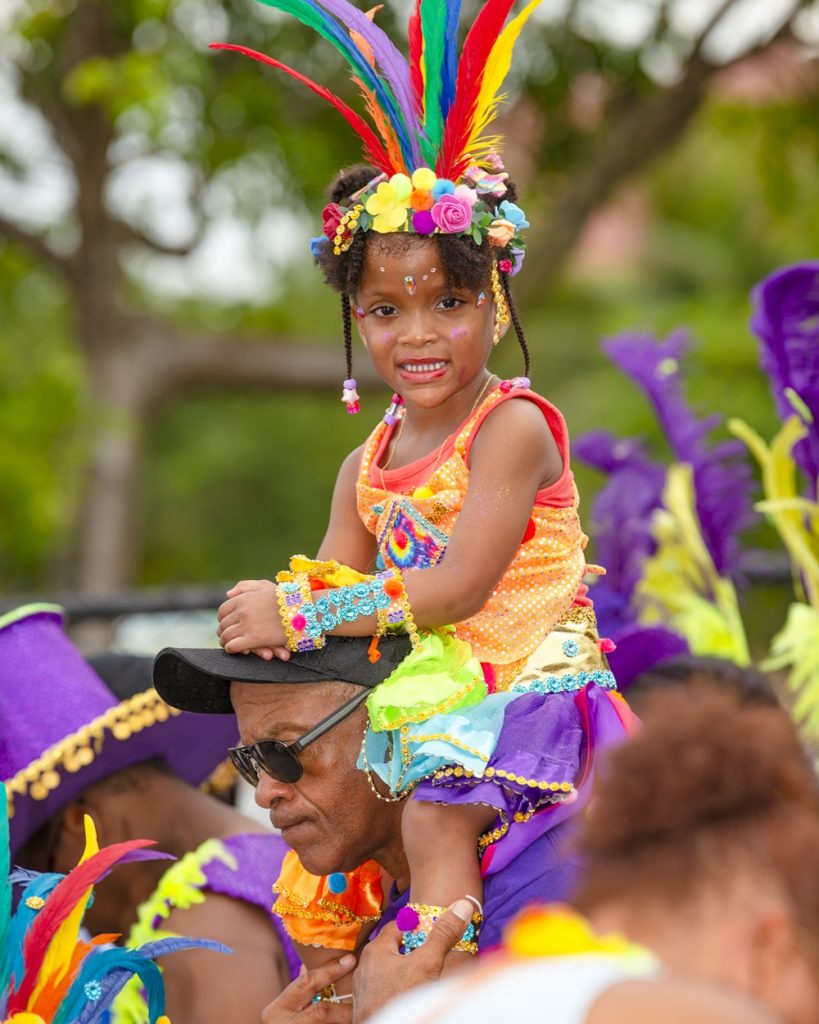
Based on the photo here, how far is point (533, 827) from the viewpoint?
232 cm

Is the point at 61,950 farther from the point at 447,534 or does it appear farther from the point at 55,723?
the point at 447,534

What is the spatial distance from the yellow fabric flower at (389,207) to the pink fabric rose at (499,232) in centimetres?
14

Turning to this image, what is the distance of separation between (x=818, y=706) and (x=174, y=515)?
15272mm

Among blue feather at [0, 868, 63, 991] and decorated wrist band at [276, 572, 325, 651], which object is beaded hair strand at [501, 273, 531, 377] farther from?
blue feather at [0, 868, 63, 991]

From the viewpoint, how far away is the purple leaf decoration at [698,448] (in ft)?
13.7

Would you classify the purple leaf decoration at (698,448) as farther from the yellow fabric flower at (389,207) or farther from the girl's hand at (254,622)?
the girl's hand at (254,622)

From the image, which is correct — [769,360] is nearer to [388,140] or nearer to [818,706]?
[818,706]

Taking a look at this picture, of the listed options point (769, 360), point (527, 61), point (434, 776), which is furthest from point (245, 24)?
point (434, 776)

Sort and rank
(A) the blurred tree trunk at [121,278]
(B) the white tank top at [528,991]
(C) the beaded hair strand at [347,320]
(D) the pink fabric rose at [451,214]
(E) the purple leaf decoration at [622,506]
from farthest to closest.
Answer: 1. (A) the blurred tree trunk at [121,278]
2. (E) the purple leaf decoration at [622,506]
3. (C) the beaded hair strand at [347,320]
4. (D) the pink fabric rose at [451,214]
5. (B) the white tank top at [528,991]

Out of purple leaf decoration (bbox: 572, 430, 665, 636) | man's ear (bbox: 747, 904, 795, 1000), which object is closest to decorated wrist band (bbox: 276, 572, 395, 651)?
man's ear (bbox: 747, 904, 795, 1000)

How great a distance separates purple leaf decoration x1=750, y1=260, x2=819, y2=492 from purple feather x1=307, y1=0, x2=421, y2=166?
4.24 feet

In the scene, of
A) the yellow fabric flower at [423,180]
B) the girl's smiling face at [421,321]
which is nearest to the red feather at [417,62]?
the yellow fabric flower at [423,180]

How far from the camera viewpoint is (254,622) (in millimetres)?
2369

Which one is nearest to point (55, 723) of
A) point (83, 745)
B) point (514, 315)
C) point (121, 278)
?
point (83, 745)
